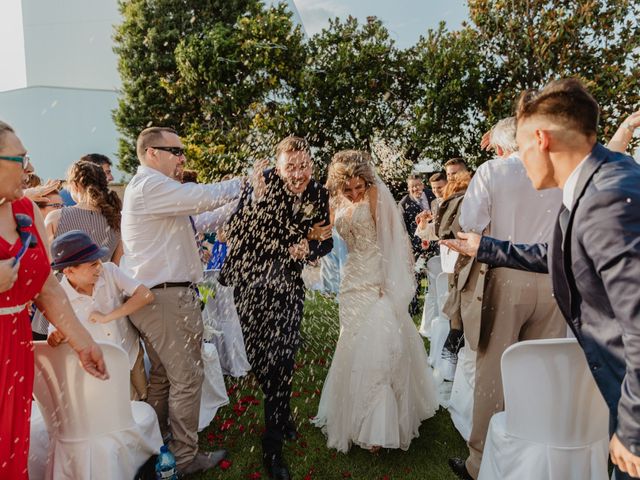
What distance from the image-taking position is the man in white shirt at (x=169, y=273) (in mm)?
3453

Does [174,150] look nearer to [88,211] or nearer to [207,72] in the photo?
[88,211]

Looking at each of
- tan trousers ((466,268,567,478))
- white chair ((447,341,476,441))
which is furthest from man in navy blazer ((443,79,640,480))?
white chair ((447,341,476,441))

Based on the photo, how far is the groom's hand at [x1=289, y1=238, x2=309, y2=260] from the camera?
3.79 meters

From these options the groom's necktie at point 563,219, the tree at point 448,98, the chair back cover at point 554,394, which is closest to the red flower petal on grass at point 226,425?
the chair back cover at point 554,394

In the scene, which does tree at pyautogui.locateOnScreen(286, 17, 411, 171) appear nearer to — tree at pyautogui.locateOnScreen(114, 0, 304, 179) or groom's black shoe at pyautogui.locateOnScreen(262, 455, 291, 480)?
tree at pyautogui.locateOnScreen(114, 0, 304, 179)

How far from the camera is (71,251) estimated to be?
3260 millimetres

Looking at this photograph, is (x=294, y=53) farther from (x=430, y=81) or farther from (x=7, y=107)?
(x=7, y=107)

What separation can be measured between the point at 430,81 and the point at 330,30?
4284mm

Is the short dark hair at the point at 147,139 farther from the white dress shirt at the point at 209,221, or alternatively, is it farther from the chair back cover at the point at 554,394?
the chair back cover at the point at 554,394

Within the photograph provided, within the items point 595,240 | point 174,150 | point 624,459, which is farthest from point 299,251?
point 624,459

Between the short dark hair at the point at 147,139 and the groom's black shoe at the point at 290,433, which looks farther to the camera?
the groom's black shoe at the point at 290,433

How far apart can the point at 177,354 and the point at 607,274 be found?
9.38 ft

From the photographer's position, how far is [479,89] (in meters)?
15.1

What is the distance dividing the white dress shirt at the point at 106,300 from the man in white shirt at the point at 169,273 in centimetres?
13
